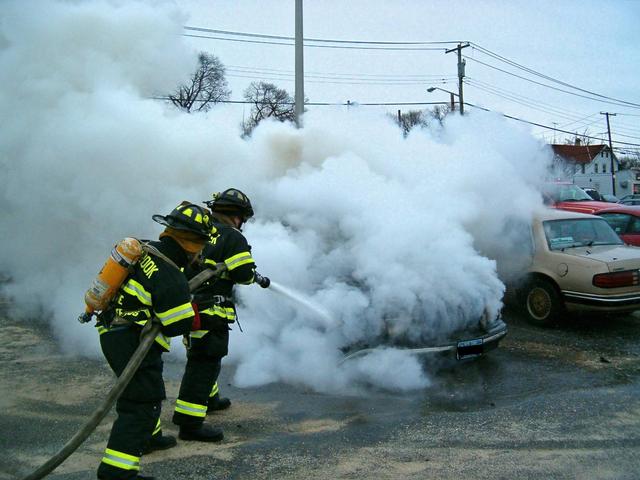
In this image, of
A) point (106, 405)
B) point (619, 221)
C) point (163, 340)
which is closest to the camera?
point (106, 405)

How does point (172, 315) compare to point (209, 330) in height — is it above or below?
above

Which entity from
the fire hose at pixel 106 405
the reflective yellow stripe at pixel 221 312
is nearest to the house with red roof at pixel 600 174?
the reflective yellow stripe at pixel 221 312

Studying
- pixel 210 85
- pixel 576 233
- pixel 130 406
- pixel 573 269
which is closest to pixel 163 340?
pixel 130 406

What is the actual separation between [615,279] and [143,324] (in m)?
5.86

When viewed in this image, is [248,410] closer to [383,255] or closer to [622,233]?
[383,255]

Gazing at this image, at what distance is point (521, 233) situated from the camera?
24.4ft

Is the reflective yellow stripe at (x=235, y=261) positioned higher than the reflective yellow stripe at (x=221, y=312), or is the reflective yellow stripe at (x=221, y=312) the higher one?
the reflective yellow stripe at (x=235, y=261)

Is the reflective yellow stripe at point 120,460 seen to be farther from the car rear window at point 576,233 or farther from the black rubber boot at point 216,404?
the car rear window at point 576,233

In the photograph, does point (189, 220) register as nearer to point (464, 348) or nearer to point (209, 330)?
point (209, 330)

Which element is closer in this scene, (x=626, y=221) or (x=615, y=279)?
(x=615, y=279)

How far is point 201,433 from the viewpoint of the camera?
4020 mm

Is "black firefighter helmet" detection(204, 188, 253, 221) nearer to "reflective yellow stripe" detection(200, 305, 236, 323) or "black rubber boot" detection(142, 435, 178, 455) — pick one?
"reflective yellow stripe" detection(200, 305, 236, 323)

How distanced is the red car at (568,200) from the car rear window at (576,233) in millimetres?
582

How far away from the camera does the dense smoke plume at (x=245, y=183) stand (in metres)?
5.31
